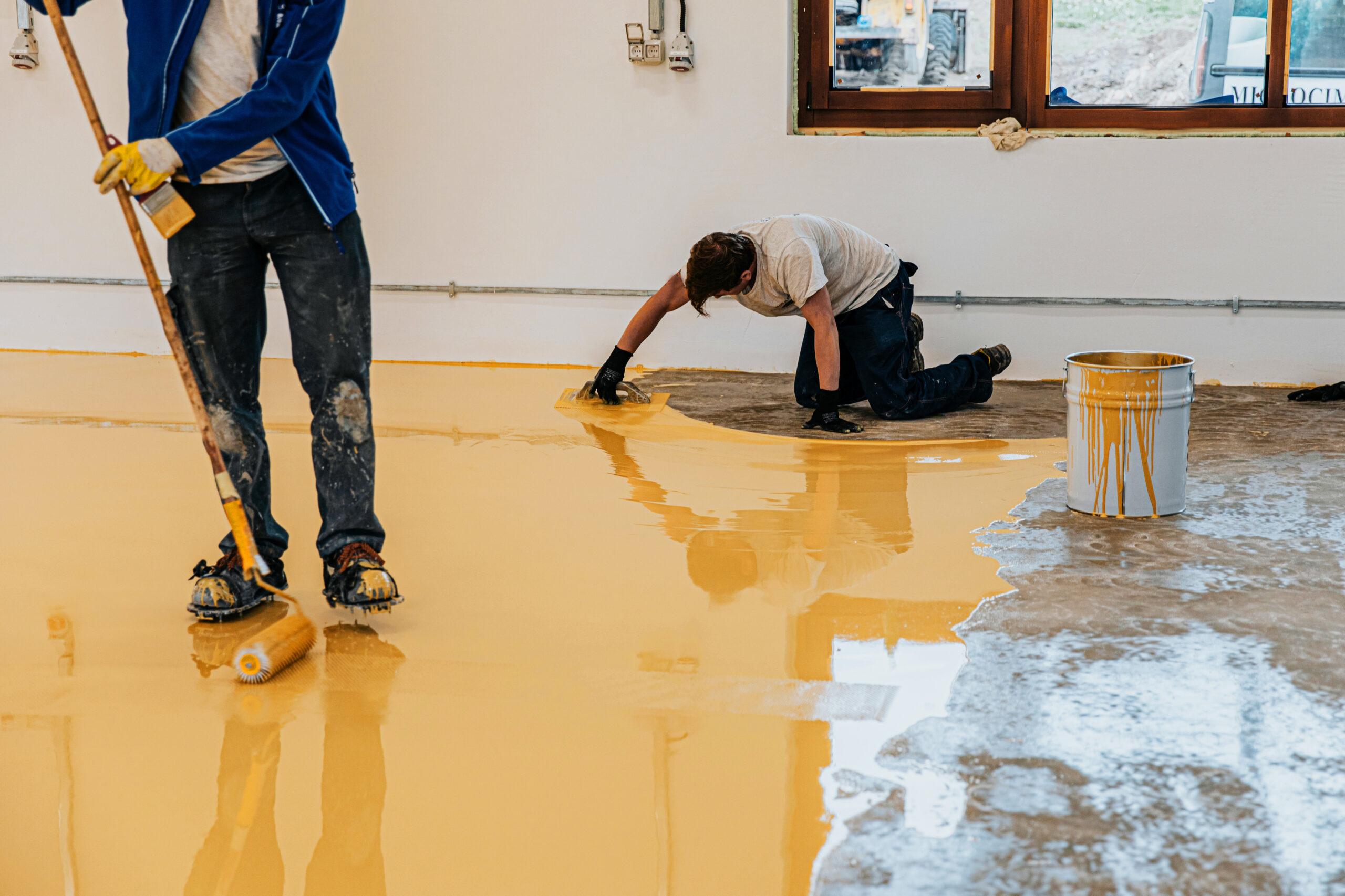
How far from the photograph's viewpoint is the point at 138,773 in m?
1.42

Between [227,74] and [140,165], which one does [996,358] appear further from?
[140,165]

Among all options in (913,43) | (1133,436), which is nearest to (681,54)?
(913,43)

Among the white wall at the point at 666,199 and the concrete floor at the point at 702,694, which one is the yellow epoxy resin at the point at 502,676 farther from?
the white wall at the point at 666,199

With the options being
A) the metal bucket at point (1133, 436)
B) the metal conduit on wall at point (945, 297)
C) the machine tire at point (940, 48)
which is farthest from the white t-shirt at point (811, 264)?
the machine tire at point (940, 48)

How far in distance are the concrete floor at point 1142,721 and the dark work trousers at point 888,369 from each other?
989mm

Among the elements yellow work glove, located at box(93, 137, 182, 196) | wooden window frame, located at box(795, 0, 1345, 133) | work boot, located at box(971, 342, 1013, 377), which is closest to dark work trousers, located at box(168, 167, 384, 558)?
yellow work glove, located at box(93, 137, 182, 196)

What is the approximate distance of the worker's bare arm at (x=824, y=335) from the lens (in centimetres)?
329

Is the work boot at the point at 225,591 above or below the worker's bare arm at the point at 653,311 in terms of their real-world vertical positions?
below

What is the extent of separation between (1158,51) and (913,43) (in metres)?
0.90

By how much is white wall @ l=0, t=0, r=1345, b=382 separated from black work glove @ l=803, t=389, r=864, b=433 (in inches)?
43.6

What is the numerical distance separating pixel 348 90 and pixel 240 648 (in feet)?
11.4

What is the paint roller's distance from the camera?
1.66m

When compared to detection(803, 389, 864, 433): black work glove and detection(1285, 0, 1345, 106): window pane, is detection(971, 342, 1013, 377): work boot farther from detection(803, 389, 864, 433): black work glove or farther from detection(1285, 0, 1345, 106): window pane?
detection(1285, 0, 1345, 106): window pane

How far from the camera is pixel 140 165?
1670 millimetres
